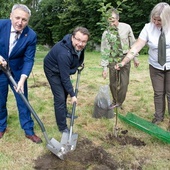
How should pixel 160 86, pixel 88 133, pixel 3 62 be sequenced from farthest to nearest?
pixel 160 86, pixel 88 133, pixel 3 62

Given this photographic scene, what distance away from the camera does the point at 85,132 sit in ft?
13.0

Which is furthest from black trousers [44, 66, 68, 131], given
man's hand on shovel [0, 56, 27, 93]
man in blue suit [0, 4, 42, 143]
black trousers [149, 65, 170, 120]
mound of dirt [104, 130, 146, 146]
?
black trousers [149, 65, 170, 120]

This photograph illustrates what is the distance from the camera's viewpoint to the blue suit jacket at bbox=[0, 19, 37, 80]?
124 inches

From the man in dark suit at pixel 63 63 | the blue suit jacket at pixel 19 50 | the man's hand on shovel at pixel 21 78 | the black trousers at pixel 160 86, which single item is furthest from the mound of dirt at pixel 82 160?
the black trousers at pixel 160 86

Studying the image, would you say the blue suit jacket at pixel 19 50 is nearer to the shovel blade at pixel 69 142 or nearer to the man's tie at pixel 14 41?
the man's tie at pixel 14 41

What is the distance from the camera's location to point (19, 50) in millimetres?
3236

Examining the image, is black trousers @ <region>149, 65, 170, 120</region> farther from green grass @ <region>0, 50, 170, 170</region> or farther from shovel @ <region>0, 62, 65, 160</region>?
shovel @ <region>0, 62, 65, 160</region>

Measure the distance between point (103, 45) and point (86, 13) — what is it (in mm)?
22090

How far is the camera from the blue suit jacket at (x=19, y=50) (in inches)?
124

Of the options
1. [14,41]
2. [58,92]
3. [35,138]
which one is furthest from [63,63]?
[35,138]

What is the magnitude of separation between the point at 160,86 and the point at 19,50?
84.0 inches

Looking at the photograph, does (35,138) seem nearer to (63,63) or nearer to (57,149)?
(57,149)

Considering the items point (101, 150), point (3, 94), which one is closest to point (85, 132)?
point (101, 150)

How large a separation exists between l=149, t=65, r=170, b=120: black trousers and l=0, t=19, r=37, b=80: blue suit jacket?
1.84 m
